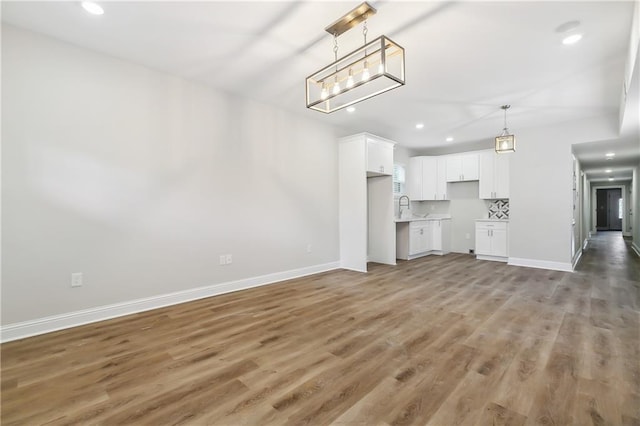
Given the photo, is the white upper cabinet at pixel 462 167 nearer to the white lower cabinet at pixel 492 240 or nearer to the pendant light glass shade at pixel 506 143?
the white lower cabinet at pixel 492 240

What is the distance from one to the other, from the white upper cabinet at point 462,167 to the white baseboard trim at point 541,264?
2.05 meters

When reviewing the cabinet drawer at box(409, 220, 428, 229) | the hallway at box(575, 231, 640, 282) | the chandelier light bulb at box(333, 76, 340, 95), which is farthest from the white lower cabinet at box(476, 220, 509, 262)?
the chandelier light bulb at box(333, 76, 340, 95)

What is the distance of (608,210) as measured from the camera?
14523mm

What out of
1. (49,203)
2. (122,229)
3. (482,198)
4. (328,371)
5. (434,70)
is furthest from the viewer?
(482,198)

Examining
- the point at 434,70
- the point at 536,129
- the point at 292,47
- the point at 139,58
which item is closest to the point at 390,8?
the point at 292,47

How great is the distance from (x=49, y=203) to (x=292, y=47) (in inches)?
112

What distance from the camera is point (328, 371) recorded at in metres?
1.97

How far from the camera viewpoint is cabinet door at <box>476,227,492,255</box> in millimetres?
6223

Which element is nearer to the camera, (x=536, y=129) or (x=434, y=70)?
(x=434, y=70)

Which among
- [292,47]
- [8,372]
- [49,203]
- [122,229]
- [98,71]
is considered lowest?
[8,372]

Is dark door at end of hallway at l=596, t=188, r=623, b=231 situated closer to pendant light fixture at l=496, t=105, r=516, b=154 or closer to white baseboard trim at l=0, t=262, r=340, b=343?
pendant light fixture at l=496, t=105, r=516, b=154

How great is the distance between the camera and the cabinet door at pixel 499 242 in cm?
600

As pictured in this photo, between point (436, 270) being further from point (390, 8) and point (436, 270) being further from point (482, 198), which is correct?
point (390, 8)

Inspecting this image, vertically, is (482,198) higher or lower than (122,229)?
higher
